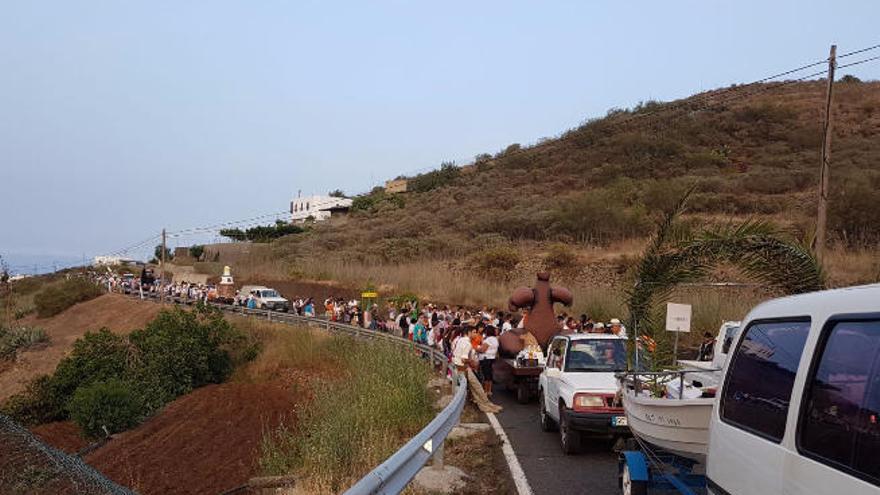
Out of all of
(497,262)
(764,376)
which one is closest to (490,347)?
(764,376)

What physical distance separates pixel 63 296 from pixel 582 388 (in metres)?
66.9

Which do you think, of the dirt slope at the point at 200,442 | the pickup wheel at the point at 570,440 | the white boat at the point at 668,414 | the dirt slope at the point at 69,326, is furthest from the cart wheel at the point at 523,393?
Result: the dirt slope at the point at 69,326

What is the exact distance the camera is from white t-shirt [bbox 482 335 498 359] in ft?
59.3

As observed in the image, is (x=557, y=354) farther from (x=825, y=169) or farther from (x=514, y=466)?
(x=825, y=169)

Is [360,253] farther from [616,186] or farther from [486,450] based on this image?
[486,450]

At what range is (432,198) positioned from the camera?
8262cm

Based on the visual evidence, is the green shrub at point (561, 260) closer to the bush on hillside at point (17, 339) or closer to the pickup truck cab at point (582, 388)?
the pickup truck cab at point (582, 388)

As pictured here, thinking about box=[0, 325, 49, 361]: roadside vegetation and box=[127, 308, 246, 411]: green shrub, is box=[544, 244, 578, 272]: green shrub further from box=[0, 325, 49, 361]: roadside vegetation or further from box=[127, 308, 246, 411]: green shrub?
box=[0, 325, 49, 361]: roadside vegetation

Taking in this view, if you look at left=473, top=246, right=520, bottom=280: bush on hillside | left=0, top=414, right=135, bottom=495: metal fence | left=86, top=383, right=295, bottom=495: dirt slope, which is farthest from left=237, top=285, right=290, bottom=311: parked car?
left=0, top=414, right=135, bottom=495: metal fence

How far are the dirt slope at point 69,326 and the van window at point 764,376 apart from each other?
1500 inches

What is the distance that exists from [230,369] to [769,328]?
3273 centimetres

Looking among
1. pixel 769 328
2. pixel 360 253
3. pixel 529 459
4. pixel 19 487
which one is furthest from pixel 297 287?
pixel 769 328

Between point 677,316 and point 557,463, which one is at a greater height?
point 677,316

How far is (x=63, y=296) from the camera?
6919 cm
